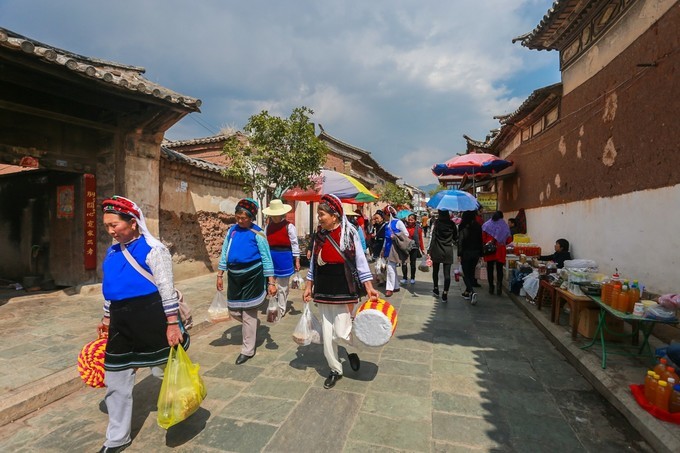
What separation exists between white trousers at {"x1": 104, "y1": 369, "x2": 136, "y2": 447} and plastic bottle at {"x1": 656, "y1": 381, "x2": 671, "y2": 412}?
421 centimetres

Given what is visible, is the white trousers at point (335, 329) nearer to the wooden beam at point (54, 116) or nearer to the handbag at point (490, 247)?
the handbag at point (490, 247)

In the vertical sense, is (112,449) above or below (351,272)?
below

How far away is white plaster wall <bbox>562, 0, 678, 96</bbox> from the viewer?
492 cm

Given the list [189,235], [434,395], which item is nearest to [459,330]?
[434,395]

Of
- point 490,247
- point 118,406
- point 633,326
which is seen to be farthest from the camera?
point 490,247

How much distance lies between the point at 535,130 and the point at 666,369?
8.46 m

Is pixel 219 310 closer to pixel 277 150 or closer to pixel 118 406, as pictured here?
pixel 118 406

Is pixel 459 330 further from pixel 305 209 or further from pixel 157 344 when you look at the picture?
pixel 305 209

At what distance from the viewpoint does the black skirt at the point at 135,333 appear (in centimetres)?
258

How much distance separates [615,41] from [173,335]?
25.8ft

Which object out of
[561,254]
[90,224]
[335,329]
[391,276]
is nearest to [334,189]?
[391,276]

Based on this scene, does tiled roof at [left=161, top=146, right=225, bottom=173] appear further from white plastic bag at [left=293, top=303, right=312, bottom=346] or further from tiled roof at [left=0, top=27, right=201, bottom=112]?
white plastic bag at [left=293, top=303, right=312, bottom=346]

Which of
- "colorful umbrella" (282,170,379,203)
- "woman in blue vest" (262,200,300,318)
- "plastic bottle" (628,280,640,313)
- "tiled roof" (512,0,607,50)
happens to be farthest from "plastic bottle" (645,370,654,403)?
"colorful umbrella" (282,170,379,203)

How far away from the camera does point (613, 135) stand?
5.79 m
